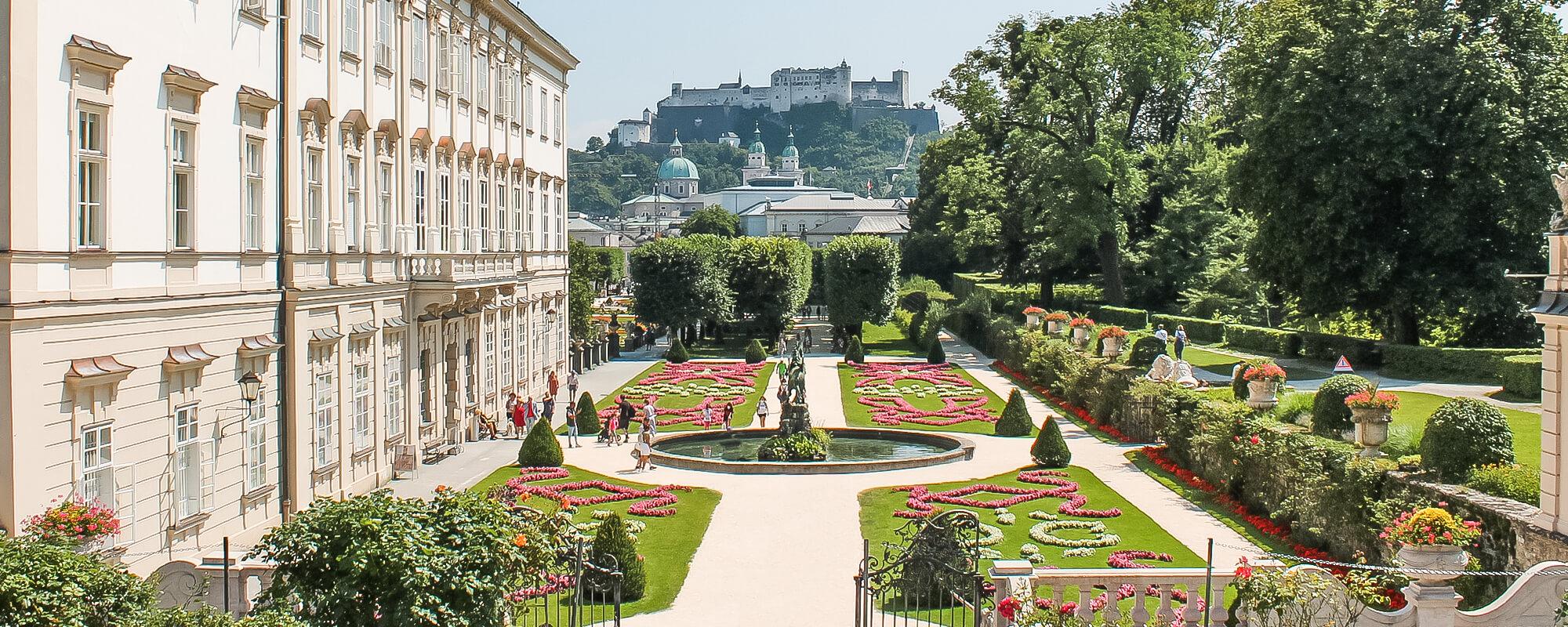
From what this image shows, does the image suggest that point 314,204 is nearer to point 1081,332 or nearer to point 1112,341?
point 1112,341

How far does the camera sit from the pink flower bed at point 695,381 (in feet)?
129

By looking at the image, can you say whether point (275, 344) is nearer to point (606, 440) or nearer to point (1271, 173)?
point (606, 440)

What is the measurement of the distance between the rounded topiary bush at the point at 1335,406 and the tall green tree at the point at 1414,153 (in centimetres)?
1491

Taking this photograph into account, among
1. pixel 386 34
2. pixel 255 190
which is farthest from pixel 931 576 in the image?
pixel 386 34

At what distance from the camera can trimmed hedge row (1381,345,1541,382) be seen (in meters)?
35.0

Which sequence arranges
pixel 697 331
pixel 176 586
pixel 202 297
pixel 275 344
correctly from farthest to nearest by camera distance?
pixel 697 331 < pixel 275 344 < pixel 202 297 < pixel 176 586

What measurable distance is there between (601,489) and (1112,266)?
38891mm

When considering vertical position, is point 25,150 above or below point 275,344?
above

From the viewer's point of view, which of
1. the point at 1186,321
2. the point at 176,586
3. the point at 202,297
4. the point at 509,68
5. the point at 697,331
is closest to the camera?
the point at 176,586

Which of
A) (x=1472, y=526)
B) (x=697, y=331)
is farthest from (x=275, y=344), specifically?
(x=697, y=331)

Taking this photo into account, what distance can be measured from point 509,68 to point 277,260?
17.8 m

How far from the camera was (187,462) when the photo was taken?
19172 mm

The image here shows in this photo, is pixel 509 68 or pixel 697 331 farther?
pixel 697 331

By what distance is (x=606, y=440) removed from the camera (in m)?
35.2
